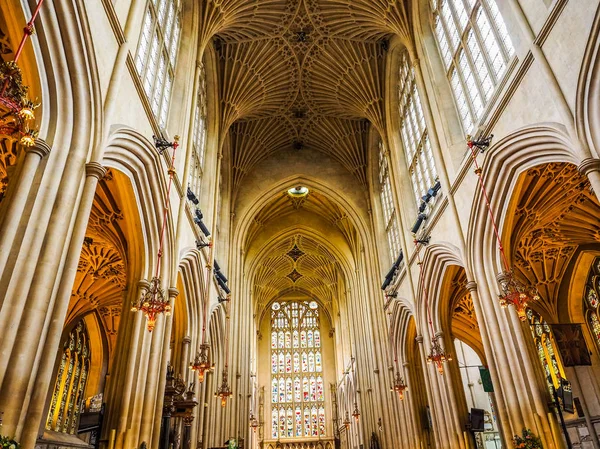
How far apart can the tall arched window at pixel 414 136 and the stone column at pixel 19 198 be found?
1168cm

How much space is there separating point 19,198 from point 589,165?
790cm

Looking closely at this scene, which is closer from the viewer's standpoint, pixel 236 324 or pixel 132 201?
Answer: pixel 132 201

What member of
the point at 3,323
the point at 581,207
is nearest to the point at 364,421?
the point at 581,207

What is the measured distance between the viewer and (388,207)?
20766 mm

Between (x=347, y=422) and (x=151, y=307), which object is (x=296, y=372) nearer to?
(x=347, y=422)

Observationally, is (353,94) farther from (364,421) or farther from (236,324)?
(364,421)

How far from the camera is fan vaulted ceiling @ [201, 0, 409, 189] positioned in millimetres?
16500

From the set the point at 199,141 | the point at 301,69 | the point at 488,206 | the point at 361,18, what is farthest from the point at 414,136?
the point at 199,141

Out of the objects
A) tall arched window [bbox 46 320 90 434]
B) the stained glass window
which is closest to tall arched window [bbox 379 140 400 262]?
the stained glass window

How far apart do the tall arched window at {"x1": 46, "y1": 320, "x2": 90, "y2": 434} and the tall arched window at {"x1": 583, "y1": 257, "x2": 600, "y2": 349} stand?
19237mm

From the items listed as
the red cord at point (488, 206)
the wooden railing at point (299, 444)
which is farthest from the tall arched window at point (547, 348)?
the wooden railing at point (299, 444)

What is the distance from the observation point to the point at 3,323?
15.9ft

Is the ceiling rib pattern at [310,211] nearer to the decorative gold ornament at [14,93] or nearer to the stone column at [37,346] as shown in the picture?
the stone column at [37,346]

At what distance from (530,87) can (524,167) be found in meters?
1.61
